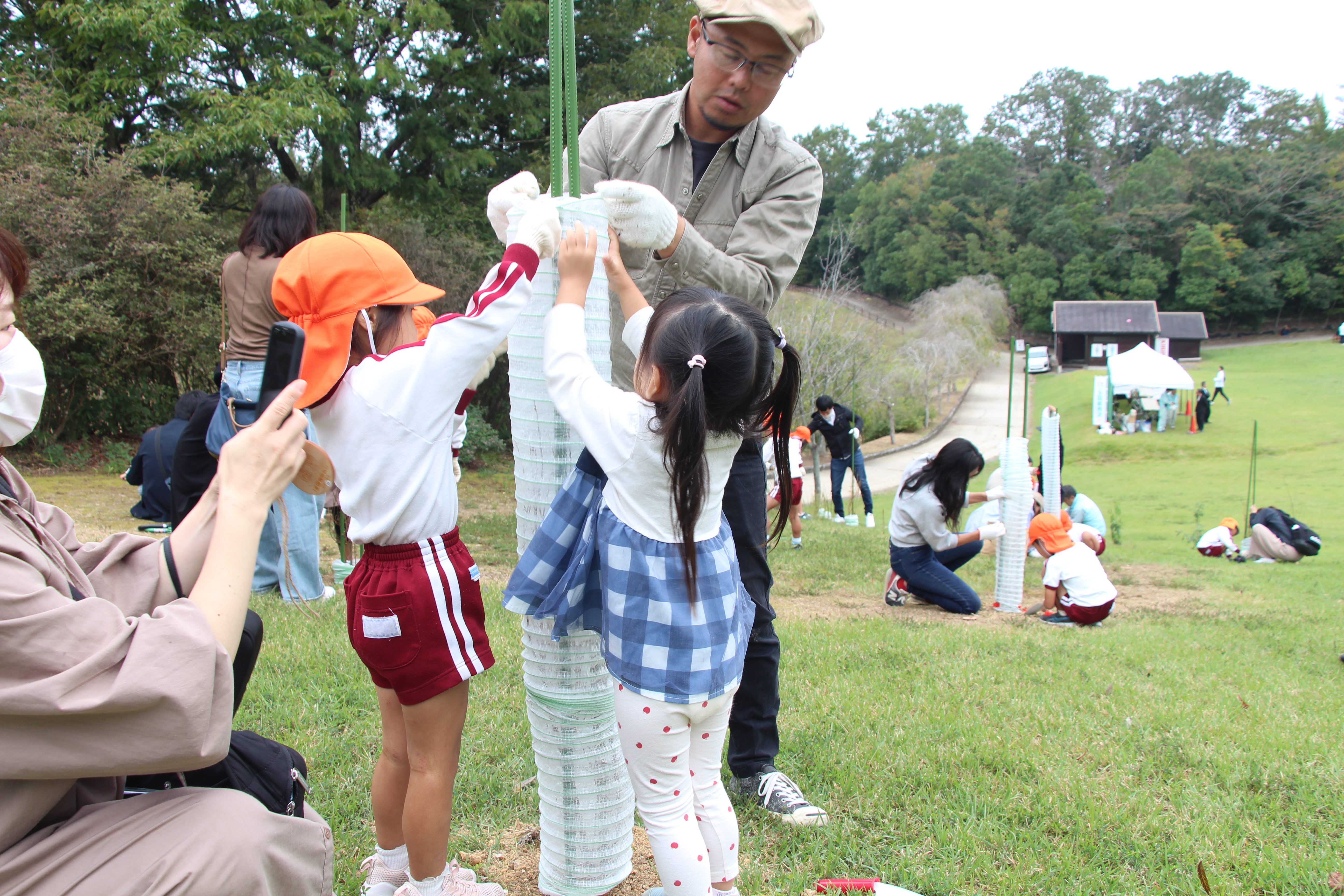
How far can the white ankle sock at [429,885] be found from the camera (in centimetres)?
202

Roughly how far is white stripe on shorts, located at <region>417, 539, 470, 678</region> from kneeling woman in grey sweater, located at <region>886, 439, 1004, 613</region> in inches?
202

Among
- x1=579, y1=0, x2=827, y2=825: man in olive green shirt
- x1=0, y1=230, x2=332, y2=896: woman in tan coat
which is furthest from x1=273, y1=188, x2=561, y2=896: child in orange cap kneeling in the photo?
x1=579, y1=0, x2=827, y2=825: man in olive green shirt

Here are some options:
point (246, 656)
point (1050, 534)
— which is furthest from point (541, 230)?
point (1050, 534)

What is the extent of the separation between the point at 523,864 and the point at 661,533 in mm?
1155

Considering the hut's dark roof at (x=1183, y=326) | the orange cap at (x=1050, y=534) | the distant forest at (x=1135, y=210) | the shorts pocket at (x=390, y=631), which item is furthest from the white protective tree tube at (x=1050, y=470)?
the hut's dark roof at (x=1183, y=326)

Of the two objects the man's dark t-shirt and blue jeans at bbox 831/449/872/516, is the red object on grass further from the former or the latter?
blue jeans at bbox 831/449/872/516

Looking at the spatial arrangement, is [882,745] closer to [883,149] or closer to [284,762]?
[284,762]

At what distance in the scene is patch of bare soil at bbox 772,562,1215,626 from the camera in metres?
6.57

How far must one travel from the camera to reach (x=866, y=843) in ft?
8.57

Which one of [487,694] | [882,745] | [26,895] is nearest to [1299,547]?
[882,745]

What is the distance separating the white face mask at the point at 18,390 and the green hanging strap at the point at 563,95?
41.7 inches

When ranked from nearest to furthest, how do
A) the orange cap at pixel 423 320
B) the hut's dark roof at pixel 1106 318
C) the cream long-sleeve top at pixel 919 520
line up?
the orange cap at pixel 423 320 → the cream long-sleeve top at pixel 919 520 → the hut's dark roof at pixel 1106 318

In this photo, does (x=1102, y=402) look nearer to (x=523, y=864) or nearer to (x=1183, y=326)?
(x=1183, y=326)

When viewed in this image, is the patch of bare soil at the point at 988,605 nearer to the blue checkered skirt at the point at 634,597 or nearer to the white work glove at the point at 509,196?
the blue checkered skirt at the point at 634,597
